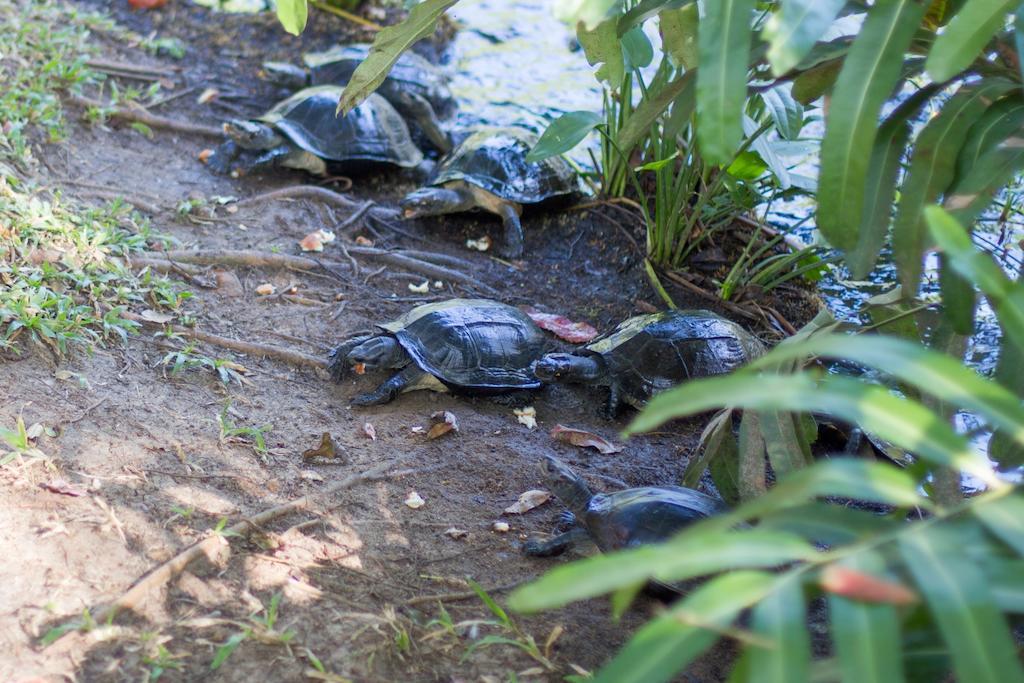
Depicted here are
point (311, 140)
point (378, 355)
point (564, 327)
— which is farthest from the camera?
point (311, 140)

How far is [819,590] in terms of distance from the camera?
1.31m

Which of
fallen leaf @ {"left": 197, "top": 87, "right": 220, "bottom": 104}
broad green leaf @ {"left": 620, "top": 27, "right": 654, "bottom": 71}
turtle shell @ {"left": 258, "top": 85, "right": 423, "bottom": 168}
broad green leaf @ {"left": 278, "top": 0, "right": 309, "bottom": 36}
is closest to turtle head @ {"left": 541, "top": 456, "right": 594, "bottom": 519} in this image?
broad green leaf @ {"left": 278, "top": 0, "right": 309, "bottom": 36}

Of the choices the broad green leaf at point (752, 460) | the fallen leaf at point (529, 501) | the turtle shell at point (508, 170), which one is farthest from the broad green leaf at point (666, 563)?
the turtle shell at point (508, 170)

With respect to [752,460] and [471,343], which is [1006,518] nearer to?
[752,460]

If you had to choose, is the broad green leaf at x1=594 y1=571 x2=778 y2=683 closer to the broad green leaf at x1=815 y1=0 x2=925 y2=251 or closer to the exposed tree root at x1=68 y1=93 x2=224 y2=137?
the broad green leaf at x1=815 y1=0 x2=925 y2=251

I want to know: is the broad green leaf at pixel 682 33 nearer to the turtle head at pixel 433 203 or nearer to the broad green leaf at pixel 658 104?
the broad green leaf at pixel 658 104

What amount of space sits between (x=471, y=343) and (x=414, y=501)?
3.72ft

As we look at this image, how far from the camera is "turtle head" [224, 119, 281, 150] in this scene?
5.88 metres

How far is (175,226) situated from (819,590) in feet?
14.5

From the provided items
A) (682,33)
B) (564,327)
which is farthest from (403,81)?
(682,33)

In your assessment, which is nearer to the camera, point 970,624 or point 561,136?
point 970,624

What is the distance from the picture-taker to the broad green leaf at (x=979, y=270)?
4.91 feet

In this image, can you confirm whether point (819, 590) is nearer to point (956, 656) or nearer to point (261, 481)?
Answer: point (956, 656)

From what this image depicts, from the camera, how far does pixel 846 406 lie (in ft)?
4.32
